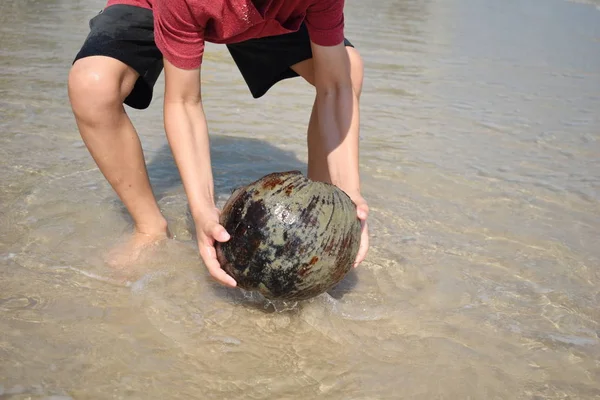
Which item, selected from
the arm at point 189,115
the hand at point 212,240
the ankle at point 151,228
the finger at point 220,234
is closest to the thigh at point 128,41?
the arm at point 189,115

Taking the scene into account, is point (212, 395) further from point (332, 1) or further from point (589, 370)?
point (332, 1)

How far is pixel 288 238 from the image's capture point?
2.23 m

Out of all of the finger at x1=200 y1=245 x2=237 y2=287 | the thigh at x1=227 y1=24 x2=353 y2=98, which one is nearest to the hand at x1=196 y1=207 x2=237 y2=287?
the finger at x1=200 y1=245 x2=237 y2=287

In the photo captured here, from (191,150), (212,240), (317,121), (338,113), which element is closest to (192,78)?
(191,150)

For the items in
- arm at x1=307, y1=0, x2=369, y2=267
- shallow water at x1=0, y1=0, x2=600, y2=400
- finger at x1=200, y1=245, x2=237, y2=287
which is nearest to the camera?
shallow water at x1=0, y1=0, x2=600, y2=400

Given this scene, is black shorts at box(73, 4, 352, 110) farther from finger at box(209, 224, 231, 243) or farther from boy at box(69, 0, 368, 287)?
finger at box(209, 224, 231, 243)

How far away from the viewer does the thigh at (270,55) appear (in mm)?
3086

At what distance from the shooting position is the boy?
2.42m

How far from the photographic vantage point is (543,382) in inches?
88.6

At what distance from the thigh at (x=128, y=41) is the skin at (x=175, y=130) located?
45mm

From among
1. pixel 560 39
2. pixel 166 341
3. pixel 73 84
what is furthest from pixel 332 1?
pixel 560 39

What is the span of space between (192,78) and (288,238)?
753 millimetres

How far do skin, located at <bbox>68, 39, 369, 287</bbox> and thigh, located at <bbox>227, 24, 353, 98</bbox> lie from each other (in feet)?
0.58

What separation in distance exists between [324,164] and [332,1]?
85cm
